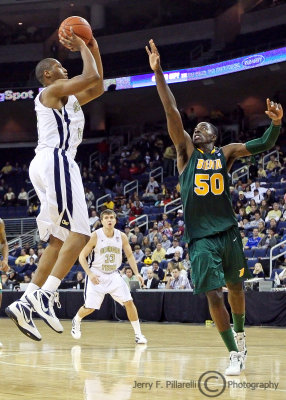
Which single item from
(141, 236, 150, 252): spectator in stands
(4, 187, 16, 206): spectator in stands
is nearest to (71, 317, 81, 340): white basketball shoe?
(141, 236, 150, 252): spectator in stands

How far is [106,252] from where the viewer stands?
12.0m

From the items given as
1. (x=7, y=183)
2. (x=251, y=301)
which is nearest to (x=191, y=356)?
(x=251, y=301)

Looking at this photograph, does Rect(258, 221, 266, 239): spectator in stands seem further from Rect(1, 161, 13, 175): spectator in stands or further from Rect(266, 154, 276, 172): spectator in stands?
Rect(1, 161, 13, 175): spectator in stands

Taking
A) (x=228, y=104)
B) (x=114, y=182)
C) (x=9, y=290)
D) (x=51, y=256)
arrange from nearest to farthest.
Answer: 1. (x=51, y=256)
2. (x=9, y=290)
3. (x=114, y=182)
4. (x=228, y=104)

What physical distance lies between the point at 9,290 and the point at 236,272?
13200 millimetres

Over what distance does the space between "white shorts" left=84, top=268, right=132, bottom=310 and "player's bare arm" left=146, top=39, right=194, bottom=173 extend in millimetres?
4947

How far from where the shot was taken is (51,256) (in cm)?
637

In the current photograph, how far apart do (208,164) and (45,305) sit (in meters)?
2.07

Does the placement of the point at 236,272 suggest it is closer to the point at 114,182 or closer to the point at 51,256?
the point at 51,256

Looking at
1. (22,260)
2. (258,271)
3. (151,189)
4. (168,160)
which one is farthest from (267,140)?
(168,160)

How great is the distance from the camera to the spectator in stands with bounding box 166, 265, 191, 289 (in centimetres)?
1728

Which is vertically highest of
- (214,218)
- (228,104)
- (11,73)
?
(11,73)

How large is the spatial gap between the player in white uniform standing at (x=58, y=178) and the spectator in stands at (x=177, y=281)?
11.0 meters

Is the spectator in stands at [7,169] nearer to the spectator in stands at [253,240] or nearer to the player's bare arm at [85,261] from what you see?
the spectator in stands at [253,240]
